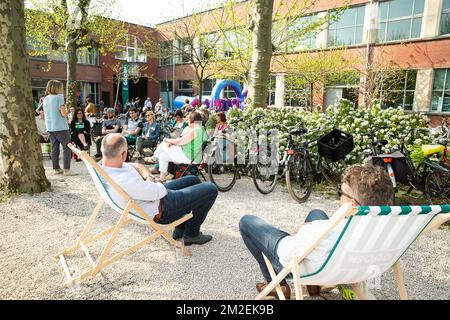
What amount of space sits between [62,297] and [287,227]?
2.74 meters

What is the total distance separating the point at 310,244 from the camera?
1.90 metres

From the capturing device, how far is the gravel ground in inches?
108

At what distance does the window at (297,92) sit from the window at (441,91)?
713 cm

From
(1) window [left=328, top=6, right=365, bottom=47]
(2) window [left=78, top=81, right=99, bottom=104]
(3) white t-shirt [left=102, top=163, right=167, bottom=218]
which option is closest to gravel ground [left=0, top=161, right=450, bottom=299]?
(3) white t-shirt [left=102, top=163, right=167, bottom=218]

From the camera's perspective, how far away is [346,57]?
2111 centimetres

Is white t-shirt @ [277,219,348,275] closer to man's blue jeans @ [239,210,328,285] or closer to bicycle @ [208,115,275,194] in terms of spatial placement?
man's blue jeans @ [239,210,328,285]

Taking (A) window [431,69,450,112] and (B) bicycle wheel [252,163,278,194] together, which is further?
(A) window [431,69,450,112]

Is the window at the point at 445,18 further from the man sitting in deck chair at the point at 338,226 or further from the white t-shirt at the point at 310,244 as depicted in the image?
the white t-shirt at the point at 310,244

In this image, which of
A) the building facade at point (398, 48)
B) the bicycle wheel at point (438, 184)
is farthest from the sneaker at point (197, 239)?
the building facade at point (398, 48)

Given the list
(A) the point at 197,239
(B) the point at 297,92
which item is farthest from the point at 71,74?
(B) the point at 297,92

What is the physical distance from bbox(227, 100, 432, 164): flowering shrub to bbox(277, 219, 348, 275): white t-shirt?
12.4 feet

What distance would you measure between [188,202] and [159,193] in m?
0.37

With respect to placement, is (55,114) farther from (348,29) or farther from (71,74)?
(348,29)

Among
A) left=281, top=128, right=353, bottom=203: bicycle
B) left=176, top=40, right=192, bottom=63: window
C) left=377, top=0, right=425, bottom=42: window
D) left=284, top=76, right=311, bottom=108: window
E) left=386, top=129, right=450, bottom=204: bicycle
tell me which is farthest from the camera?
left=284, top=76, right=311, bottom=108: window
